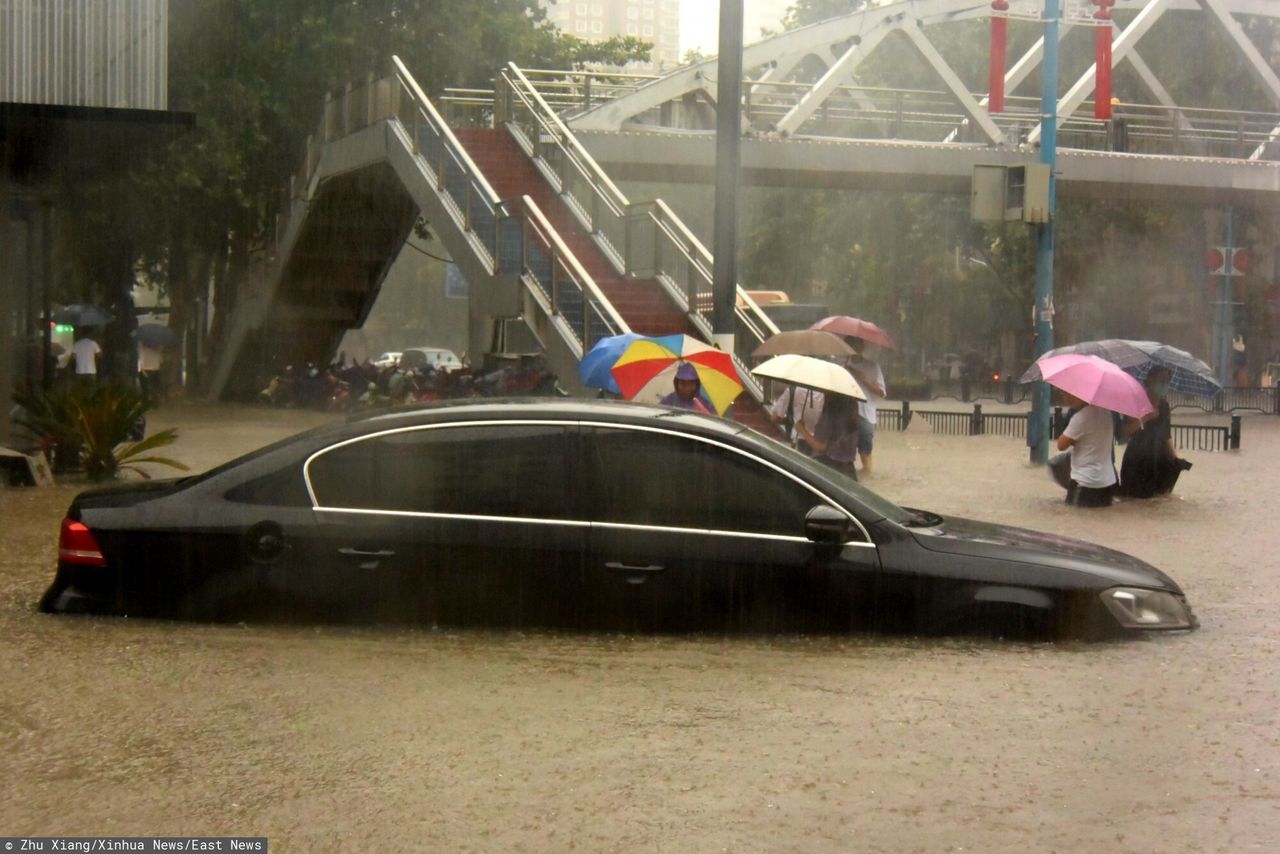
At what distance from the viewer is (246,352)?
3744cm

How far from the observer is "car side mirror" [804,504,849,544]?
25.6 feet

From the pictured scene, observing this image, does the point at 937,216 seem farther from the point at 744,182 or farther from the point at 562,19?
the point at 562,19

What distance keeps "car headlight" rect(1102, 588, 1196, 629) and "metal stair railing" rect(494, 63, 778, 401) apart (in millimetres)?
11441

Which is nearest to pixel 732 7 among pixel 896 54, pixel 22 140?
pixel 22 140

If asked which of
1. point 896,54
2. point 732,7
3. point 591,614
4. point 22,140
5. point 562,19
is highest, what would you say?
point 562,19

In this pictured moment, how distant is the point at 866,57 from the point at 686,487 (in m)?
35.2

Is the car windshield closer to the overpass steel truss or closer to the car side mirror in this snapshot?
the car side mirror

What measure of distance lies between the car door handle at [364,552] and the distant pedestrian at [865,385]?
10.5 m

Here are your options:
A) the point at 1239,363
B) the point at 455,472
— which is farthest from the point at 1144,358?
the point at 1239,363

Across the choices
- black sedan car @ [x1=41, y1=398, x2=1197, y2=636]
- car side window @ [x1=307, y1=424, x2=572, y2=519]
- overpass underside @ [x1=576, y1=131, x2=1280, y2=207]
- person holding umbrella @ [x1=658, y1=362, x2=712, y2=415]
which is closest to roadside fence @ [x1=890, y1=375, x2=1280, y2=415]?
overpass underside @ [x1=576, y1=131, x2=1280, y2=207]

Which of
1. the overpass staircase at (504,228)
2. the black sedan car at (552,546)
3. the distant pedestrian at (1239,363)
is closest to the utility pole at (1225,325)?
the distant pedestrian at (1239,363)

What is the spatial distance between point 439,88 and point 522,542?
31307 mm

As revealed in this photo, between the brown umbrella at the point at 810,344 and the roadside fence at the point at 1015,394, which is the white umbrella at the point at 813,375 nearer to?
the brown umbrella at the point at 810,344

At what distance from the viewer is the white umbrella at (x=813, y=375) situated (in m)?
14.0
